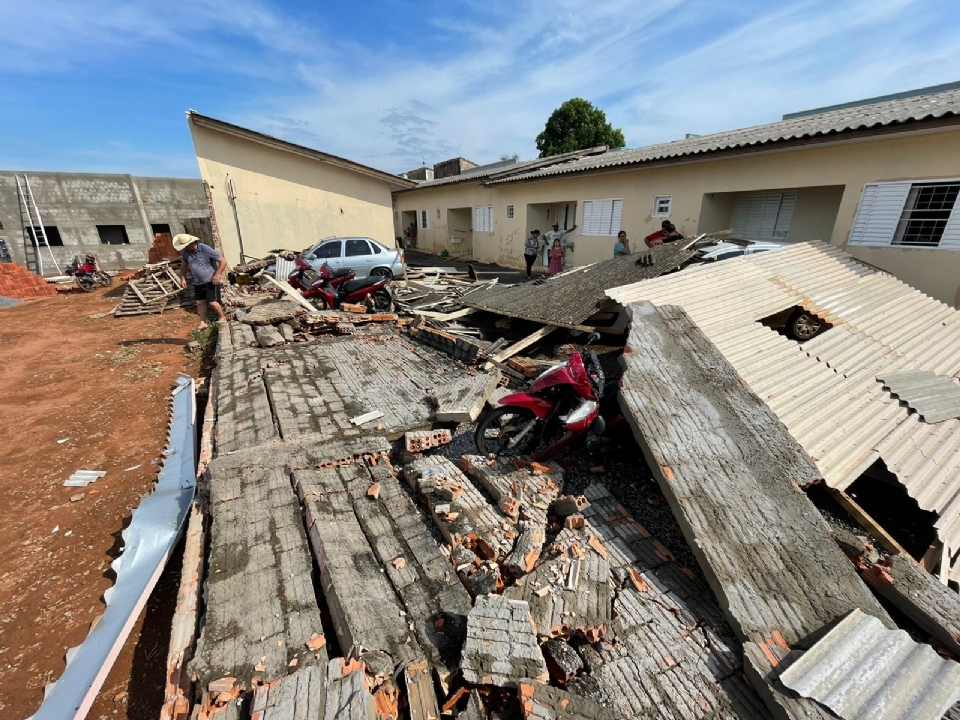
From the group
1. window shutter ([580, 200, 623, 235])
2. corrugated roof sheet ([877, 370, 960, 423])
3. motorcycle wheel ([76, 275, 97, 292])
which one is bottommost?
motorcycle wheel ([76, 275, 97, 292])

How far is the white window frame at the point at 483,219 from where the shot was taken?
1802 centimetres

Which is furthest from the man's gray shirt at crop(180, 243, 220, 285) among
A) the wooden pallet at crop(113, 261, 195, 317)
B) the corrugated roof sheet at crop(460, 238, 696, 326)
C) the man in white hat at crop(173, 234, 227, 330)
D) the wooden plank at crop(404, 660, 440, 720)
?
the wooden plank at crop(404, 660, 440, 720)

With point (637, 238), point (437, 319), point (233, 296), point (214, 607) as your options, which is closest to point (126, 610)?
point (214, 607)

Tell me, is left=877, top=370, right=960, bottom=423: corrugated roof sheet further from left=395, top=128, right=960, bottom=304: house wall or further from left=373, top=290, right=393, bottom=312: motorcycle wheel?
left=373, top=290, right=393, bottom=312: motorcycle wheel

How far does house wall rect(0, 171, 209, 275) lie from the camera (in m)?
15.6

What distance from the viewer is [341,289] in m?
9.26

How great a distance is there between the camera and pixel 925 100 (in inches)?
334

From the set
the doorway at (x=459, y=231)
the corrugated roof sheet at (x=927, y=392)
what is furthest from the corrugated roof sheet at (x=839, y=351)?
the doorway at (x=459, y=231)

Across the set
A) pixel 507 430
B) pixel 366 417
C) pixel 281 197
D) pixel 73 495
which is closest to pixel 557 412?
pixel 507 430

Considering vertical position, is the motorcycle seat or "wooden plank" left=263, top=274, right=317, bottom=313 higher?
the motorcycle seat

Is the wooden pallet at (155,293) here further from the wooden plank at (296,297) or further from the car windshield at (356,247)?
the car windshield at (356,247)

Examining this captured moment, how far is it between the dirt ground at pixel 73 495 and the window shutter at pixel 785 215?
14.0 m

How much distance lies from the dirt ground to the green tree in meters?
29.2

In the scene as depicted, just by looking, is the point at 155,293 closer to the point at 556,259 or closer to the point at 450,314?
the point at 450,314
